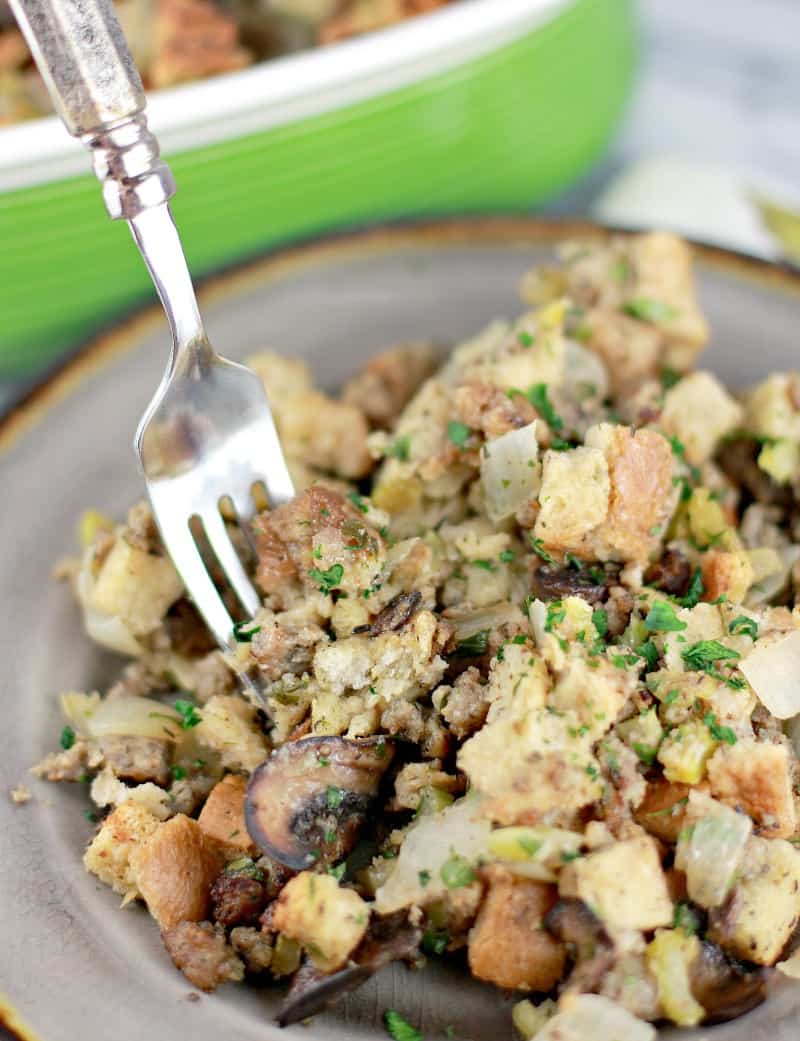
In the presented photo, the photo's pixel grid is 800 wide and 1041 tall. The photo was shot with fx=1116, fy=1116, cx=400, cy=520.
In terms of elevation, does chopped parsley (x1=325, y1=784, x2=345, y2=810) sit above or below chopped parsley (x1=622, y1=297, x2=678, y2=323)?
below

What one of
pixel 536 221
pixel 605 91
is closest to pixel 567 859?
pixel 536 221

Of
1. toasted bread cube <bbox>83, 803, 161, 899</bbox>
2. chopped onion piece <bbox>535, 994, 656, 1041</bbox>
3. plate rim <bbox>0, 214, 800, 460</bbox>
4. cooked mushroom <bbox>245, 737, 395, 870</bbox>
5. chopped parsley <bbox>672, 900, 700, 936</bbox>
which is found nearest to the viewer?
chopped onion piece <bbox>535, 994, 656, 1041</bbox>

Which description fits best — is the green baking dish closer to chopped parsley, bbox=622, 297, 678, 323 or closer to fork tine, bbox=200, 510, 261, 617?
chopped parsley, bbox=622, 297, 678, 323

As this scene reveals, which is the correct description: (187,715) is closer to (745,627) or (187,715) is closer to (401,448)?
(401,448)

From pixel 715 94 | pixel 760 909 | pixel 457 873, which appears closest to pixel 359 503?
pixel 457 873

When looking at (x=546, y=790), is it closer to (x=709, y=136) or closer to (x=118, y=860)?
(x=118, y=860)

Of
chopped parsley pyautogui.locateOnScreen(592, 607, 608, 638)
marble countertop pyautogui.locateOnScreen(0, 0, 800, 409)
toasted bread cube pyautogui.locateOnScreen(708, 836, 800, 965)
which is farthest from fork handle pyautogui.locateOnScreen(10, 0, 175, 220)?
marble countertop pyautogui.locateOnScreen(0, 0, 800, 409)

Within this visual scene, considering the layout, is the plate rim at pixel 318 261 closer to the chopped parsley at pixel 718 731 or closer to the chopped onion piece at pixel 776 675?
the chopped onion piece at pixel 776 675
